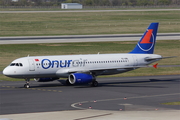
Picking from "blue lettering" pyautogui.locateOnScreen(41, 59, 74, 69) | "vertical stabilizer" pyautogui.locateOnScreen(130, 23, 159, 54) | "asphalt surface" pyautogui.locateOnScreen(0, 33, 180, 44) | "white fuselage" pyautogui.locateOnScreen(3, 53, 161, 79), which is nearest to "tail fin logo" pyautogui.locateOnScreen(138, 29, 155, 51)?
"vertical stabilizer" pyautogui.locateOnScreen(130, 23, 159, 54)

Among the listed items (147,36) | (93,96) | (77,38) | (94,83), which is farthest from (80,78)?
(77,38)

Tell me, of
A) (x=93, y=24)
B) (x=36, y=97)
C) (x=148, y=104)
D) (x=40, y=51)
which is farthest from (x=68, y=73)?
(x=93, y=24)

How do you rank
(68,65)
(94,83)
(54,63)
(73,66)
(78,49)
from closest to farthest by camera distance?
(54,63)
(94,83)
(68,65)
(73,66)
(78,49)

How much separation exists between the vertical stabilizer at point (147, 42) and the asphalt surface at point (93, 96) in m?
4.01

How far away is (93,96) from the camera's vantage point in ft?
128

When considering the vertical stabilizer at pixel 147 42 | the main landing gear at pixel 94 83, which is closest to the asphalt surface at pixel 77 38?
the vertical stabilizer at pixel 147 42

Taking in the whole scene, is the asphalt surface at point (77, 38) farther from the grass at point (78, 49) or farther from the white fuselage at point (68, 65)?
the white fuselage at point (68, 65)

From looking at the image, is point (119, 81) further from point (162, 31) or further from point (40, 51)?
point (162, 31)

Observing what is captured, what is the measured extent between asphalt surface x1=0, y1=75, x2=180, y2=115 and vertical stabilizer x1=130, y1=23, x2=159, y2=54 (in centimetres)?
401

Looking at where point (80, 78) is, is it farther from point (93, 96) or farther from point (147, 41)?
point (147, 41)

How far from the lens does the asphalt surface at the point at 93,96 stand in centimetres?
3291

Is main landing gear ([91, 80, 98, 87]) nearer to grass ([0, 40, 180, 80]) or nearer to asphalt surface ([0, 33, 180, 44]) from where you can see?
grass ([0, 40, 180, 80])

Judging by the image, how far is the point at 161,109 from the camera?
3145 centimetres

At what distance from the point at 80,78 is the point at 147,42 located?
13239mm
